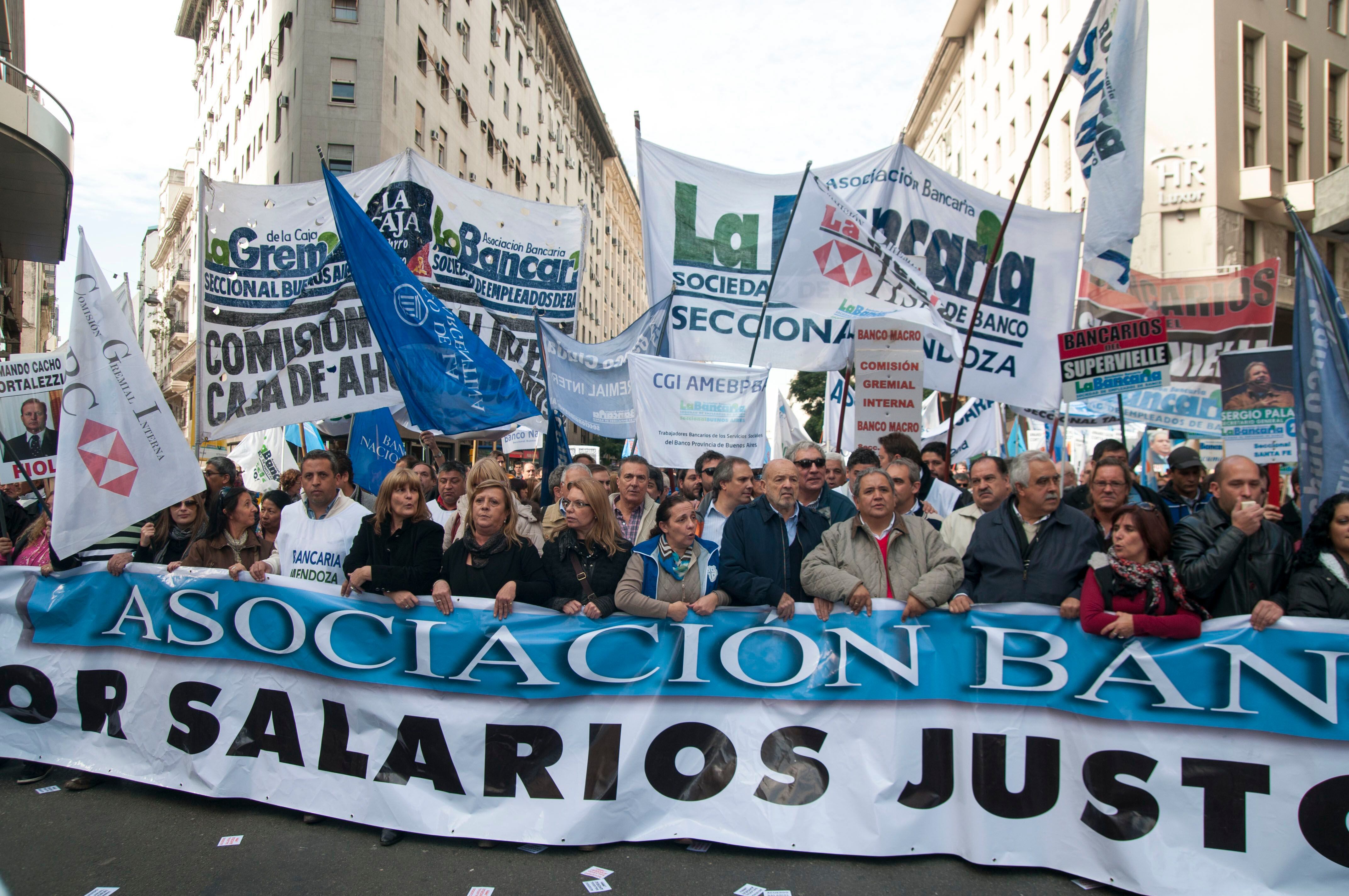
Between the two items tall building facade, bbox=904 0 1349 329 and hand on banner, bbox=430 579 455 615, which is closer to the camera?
hand on banner, bbox=430 579 455 615

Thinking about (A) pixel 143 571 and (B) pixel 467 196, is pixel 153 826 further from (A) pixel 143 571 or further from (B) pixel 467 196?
(B) pixel 467 196

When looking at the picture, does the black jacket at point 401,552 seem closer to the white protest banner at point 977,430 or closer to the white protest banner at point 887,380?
the white protest banner at point 887,380

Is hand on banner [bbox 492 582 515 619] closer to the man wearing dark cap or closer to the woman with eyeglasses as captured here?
the woman with eyeglasses

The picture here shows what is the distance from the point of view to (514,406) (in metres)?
6.11

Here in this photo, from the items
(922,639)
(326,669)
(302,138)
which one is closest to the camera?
(922,639)

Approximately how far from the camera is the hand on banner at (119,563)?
4789 millimetres

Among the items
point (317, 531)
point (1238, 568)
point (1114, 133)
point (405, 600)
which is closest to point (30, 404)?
point (317, 531)

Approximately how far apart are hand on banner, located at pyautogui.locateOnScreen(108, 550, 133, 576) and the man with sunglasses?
11.8 feet

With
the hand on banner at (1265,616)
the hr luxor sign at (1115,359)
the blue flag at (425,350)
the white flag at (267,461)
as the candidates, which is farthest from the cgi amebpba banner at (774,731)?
the white flag at (267,461)

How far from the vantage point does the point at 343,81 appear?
1146 inches

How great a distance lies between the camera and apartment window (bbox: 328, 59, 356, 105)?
29031 mm

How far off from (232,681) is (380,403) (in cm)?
264

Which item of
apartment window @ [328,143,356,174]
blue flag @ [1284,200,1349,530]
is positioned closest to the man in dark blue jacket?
blue flag @ [1284,200,1349,530]

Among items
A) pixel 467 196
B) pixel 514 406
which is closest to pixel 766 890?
pixel 514 406
